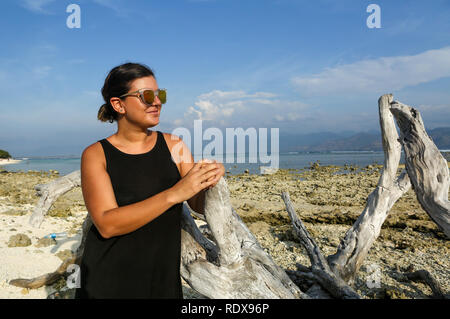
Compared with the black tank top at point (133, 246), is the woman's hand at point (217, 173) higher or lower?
higher

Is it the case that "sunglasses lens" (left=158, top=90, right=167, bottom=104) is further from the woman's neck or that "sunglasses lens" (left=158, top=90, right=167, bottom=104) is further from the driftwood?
the driftwood

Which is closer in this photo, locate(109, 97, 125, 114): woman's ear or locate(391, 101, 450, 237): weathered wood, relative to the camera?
locate(109, 97, 125, 114): woman's ear

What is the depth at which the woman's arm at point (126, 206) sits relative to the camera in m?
1.77

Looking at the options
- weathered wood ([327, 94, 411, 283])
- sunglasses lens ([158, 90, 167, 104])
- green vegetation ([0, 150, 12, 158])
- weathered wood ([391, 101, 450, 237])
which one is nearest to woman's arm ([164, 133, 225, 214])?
sunglasses lens ([158, 90, 167, 104])

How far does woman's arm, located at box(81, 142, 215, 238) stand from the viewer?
5.81 feet

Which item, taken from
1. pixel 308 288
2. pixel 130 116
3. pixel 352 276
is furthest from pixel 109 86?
pixel 352 276

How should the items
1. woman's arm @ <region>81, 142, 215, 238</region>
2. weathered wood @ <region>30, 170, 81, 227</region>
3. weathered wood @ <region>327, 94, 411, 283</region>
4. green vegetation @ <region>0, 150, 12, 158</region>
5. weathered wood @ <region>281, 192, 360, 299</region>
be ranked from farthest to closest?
green vegetation @ <region>0, 150, 12, 158</region>
weathered wood @ <region>327, 94, 411, 283</region>
weathered wood @ <region>30, 170, 81, 227</region>
weathered wood @ <region>281, 192, 360, 299</region>
woman's arm @ <region>81, 142, 215, 238</region>

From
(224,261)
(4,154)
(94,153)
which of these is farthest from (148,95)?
(4,154)

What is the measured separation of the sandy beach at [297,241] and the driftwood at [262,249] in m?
0.98

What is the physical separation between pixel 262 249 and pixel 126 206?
1467 millimetres

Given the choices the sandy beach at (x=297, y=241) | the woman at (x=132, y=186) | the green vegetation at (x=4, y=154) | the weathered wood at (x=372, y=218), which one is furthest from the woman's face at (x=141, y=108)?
the green vegetation at (x=4, y=154)

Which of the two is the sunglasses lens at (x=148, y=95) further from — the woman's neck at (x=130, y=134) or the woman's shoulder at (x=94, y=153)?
the woman's shoulder at (x=94, y=153)

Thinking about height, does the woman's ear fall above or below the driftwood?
above

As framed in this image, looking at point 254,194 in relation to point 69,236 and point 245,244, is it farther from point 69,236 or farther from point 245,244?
point 245,244
